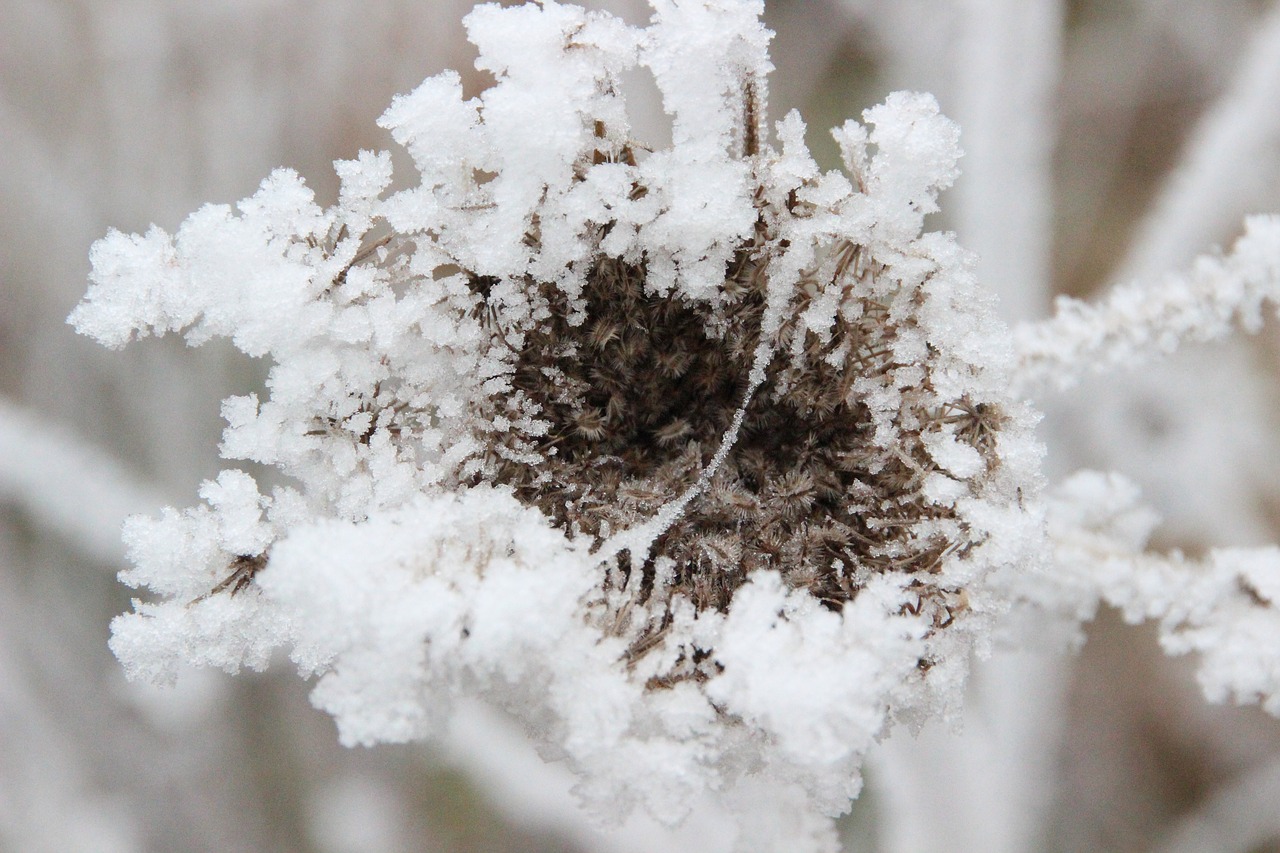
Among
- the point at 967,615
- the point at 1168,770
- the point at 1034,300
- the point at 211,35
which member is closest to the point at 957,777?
the point at 1168,770

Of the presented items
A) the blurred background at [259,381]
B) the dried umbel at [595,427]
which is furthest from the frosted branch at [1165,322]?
the blurred background at [259,381]

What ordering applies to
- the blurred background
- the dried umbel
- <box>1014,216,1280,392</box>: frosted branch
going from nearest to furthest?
1. the dried umbel
2. <box>1014,216,1280,392</box>: frosted branch
3. the blurred background

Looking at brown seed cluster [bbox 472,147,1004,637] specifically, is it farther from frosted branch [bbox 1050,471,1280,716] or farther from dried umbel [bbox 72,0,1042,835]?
frosted branch [bbox 1050,471,1280,716]

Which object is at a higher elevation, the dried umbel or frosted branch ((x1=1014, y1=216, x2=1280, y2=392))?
frosted branch ((x1=1014, y1=216, x2=1280, y2=392))

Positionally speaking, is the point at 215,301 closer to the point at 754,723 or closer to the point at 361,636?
the point at 361,636

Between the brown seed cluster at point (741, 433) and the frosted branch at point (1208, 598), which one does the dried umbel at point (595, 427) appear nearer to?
the brown seed cluster at point (741, 433)

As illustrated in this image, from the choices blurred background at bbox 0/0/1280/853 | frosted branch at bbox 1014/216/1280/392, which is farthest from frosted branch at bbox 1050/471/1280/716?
blurred background at bbox 0/0/1280/853
